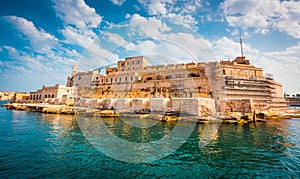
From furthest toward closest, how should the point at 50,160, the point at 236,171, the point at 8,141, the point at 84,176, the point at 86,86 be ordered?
the point at 86,86, the point at 8,141, the point at 50,160, the point at 236,171, the point at 84,176

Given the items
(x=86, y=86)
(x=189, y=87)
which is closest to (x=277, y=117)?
(x=189, y=87)

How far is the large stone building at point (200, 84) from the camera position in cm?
2598

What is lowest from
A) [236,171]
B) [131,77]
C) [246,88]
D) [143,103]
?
[236,171]

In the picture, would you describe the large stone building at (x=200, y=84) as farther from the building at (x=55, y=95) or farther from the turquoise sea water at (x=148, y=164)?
the turquoise sea water at (x=148, y=164)

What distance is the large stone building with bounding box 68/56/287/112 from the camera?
2598 cm

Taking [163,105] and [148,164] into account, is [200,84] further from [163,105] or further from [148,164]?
[148,164]

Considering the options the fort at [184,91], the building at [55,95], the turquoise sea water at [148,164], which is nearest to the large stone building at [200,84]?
the fort at [184,91]

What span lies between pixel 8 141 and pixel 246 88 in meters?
33.6

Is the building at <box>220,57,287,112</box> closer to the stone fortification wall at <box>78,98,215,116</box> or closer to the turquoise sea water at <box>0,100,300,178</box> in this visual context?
the stone fortification wall at <box>78,98,215,116</box>

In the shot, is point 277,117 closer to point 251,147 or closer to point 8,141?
point 251,147

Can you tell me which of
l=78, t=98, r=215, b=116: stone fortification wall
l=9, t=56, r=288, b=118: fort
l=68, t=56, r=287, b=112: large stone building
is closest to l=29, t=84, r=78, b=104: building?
l=9, t=56, r=288, b=118: fort

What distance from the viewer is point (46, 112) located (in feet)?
81.9

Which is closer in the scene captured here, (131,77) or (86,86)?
(131,77)

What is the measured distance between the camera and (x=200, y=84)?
29.5 m
